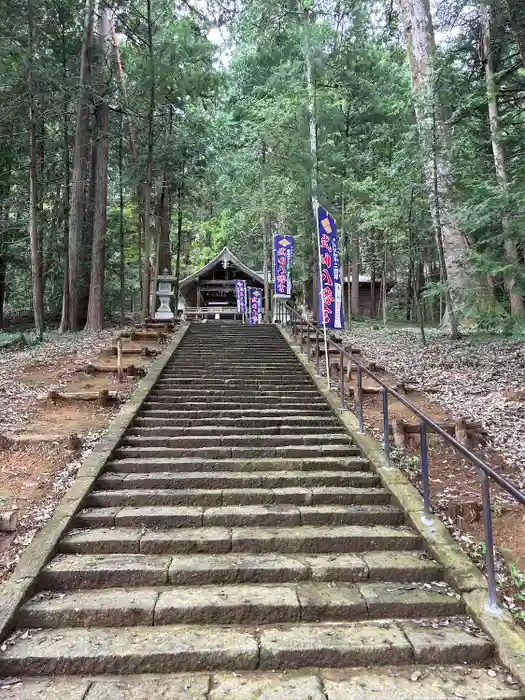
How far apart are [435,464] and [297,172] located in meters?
11.0

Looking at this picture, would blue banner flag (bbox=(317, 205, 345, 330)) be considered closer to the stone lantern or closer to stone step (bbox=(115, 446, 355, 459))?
stone step (bbox=(115, 446, 355, 459))

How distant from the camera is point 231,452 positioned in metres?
5.43

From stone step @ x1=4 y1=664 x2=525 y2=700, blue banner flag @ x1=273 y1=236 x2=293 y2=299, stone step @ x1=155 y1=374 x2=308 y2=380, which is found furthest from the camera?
blue banner flag @ x1=273 y1=236 x2=293 y2=299

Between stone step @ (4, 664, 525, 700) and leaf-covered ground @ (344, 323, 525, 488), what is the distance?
2.45 meters

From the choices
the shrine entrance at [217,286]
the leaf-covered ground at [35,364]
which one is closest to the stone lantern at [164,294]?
the leaf-covered ground at [35,364]

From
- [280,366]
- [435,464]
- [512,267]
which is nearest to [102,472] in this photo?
[435,464]

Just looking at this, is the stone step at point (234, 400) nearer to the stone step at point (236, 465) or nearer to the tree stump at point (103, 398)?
the tree stump at point (103, 398)

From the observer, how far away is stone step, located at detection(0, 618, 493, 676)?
281 cm

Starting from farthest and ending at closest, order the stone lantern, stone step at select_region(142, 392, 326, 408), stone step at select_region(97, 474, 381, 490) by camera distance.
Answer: the stone lantern, stone step at select_region(142, 392, 326, 408), stone step at select_region(97, 474, 381, 490)

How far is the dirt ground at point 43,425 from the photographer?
421 cm

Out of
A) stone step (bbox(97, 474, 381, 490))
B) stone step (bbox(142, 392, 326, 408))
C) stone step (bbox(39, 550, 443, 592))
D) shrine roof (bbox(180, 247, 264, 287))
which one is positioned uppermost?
shrine roof (bbox(180, 247, 264, 287))

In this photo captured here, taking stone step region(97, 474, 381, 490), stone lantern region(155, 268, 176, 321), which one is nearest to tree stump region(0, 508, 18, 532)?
stone step region(97, 474, 381, 490)

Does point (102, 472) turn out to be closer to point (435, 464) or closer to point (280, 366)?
point (435, 464)

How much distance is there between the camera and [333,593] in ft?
11.2
